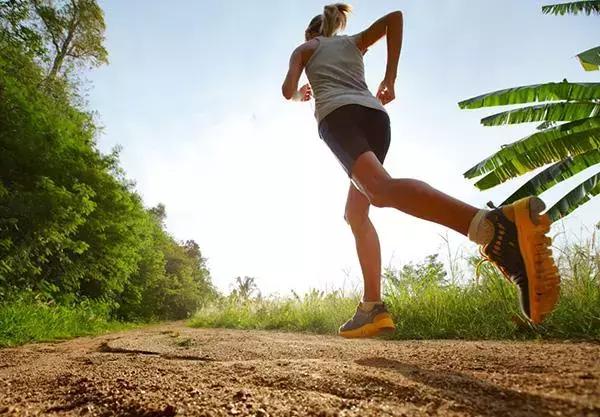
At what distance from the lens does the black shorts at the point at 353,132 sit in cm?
184

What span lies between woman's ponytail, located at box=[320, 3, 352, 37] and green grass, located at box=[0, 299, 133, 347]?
418 centimetres

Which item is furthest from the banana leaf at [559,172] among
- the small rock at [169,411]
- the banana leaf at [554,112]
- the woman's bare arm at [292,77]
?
the small rock at [169,411]

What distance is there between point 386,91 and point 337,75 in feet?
1.18

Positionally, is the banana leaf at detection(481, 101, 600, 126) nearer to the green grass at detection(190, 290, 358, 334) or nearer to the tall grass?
the tall grass

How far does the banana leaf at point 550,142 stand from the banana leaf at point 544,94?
389mm

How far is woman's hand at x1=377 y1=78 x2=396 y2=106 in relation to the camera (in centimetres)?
229

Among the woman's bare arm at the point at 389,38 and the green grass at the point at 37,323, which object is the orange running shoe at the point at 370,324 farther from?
the green grass at the point at 37,323

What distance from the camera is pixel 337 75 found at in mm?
2139

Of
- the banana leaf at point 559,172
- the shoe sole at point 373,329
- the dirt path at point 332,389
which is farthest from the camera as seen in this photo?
the banana leaf at point 559,172

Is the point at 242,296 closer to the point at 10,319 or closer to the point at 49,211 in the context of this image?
the point at 49,211

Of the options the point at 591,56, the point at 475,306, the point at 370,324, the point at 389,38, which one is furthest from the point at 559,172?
the point at 370,324

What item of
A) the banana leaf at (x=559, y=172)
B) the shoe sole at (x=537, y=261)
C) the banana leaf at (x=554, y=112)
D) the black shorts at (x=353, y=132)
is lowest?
the shoe sole at (x=537, y=261)

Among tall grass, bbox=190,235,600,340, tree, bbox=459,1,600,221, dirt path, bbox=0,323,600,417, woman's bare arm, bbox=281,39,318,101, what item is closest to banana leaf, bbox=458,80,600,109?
tree, bbox=459,1,600,221

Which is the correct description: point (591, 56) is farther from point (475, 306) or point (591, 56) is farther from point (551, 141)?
point (475, 306)
